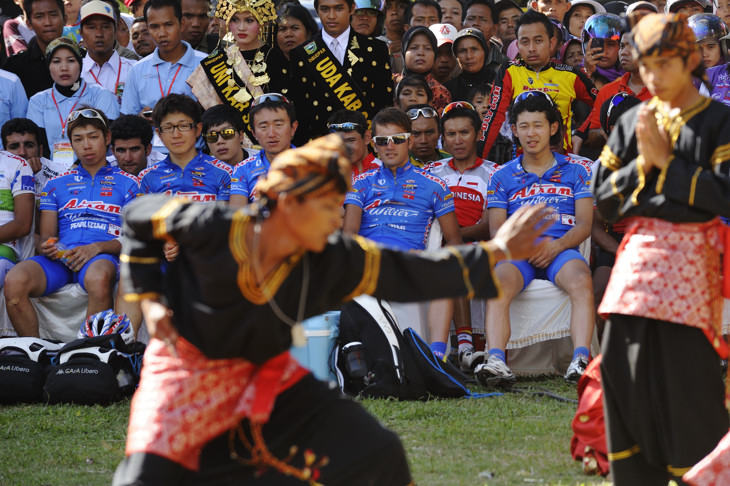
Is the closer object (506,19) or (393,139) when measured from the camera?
(393,139)

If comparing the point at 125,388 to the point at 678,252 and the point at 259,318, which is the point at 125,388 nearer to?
the point at 259,318

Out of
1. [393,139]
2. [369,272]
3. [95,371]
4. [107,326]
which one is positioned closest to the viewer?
[369,272]

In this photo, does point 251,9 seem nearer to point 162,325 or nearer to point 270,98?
point 270,98

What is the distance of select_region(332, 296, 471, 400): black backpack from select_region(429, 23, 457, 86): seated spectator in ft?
11.7

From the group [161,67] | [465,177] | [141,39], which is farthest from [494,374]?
[141,39]

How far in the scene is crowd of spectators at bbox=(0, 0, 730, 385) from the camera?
7086mm

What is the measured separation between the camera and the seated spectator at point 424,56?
874 centimetres

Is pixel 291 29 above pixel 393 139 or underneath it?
above

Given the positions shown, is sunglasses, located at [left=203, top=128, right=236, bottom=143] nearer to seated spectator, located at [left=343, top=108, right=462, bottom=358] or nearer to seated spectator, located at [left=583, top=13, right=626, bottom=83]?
seated spectator, located at [left=343, top=108, right=462, bottom=358]

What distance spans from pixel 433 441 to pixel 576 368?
1601mm

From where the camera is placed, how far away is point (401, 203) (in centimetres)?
724

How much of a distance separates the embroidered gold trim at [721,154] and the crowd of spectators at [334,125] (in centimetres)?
296

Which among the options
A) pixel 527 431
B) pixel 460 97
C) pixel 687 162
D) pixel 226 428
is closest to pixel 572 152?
pixel 460 97

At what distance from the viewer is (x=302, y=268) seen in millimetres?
3238
